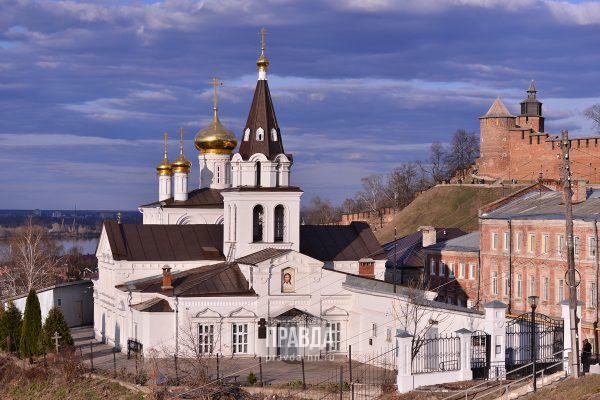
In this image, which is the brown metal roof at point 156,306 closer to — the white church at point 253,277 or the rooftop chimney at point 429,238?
the white church at point 253,277

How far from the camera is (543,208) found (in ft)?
137

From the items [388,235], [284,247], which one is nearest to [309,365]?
[284,247]

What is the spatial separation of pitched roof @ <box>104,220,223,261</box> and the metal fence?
45.2ft

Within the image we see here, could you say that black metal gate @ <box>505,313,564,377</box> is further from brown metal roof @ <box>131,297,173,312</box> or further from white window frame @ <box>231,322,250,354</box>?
brown metal roof @ <box>131,297,173,312</box>

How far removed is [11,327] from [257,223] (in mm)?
8744

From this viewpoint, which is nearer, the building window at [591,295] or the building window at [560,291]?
the building window at [591,295]

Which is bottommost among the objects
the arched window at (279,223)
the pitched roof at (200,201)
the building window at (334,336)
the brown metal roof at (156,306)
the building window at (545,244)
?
the building window at (334,336)

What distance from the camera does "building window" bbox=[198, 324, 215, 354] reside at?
35.7m

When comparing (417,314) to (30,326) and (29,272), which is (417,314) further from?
(29,272)

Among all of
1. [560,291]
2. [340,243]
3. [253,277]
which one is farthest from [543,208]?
[253,277]

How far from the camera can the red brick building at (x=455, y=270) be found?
4569 cm

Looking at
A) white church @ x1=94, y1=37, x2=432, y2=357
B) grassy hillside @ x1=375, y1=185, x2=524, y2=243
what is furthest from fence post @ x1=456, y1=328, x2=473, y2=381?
grassy hillside @ x1=375, y1=185, x2=524, y2=243

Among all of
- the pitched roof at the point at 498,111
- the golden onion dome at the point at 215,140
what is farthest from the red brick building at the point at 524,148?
the golden onion dome at the point at 215,140

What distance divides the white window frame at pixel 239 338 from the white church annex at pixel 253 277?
0.03m
